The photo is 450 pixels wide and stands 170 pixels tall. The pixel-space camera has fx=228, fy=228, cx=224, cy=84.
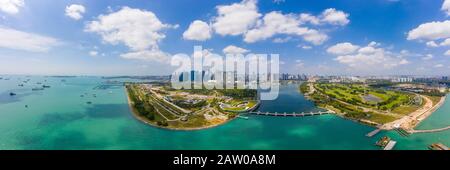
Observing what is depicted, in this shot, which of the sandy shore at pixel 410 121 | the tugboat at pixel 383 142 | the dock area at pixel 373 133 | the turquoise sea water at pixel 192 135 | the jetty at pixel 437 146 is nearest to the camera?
the jetty at pixel 437 146

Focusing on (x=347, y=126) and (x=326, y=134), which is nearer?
(x=326, y=134)

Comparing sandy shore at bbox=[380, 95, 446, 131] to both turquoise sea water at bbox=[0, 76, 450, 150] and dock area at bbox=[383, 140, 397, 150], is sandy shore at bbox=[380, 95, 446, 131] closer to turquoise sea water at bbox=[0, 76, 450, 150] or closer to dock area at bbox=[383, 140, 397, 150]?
turquoise sea water at bbox=[0, 76, 450, 150]

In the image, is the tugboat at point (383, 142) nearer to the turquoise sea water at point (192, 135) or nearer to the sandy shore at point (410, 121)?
the turquoise sea water at point (192, 135)

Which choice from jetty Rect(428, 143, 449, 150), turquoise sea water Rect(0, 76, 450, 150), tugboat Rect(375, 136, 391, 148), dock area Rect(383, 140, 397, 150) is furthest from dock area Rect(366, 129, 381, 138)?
jetty Rect(428, 143, 449, 150)

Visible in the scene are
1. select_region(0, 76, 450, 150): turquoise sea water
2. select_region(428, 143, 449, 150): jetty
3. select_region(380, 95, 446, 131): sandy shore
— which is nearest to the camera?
select_region(428, 143, 449, 150): jetty

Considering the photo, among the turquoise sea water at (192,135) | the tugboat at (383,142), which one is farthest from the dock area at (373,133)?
the tugboat at (383,142)

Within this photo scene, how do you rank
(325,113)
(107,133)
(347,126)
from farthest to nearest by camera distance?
(325,113) < (347,126) < (107,133)

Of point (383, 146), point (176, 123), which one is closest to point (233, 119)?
point (176, 123)

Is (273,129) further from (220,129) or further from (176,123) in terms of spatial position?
(176,123)

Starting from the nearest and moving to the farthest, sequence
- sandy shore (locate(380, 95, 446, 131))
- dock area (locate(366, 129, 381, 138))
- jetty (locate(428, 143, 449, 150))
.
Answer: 1. jetty (locate(428, 143, 449, 150))
2. dock area (locate(366, 129, 381, 138))
3. sandy shore (locate(380, 95, 446, 131))
